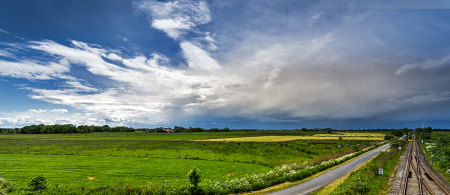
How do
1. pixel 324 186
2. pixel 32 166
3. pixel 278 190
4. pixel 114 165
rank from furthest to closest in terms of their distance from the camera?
pixel 114 165, pixel 32 166, pixel 324 186, pixel 278 190

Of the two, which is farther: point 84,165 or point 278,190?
point 84,165

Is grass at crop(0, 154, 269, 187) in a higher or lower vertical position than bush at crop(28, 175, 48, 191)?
lower

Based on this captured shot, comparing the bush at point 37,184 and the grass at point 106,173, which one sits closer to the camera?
the bush at point 37,184

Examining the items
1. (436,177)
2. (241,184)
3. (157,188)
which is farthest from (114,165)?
(436,177)

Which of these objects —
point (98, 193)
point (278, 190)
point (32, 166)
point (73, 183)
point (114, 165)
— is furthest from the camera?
point (114, 165)

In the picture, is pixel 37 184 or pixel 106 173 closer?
pixel 37 184

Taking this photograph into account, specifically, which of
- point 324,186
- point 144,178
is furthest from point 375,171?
point 144,178

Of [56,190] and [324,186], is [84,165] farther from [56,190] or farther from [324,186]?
[324,186]

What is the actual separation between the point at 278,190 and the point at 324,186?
7.97 metres

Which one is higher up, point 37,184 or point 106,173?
point 37,184

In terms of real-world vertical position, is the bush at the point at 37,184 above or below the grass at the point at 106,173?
above

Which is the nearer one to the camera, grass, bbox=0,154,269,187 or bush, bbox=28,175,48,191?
bush, bbox=28,175,48,191

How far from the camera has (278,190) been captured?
30.1 m

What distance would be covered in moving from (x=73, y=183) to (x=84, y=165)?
57.1ft
